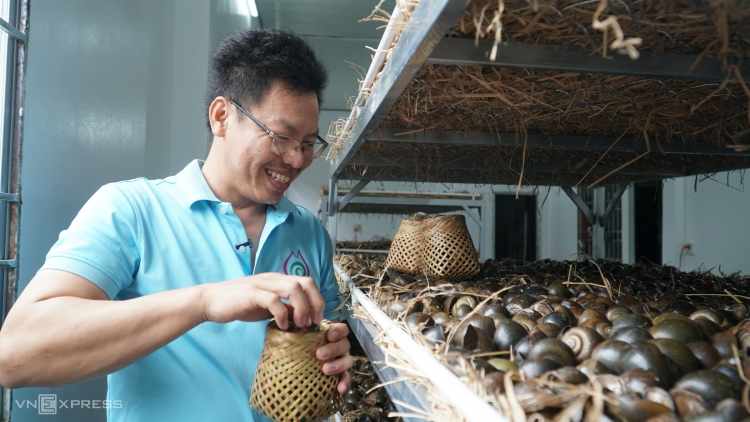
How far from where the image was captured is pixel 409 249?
93.5 inches

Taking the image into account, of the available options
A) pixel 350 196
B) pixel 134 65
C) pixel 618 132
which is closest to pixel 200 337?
pixel 618 132

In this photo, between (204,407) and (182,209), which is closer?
(204,407)

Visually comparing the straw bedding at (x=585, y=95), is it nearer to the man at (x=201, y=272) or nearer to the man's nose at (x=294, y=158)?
the man's nose at (x=294, y=158)

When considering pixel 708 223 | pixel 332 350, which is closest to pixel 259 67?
pixel 332 350

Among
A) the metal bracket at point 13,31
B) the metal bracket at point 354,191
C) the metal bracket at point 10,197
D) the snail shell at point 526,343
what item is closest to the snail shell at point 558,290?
the snail shell at point 526,343

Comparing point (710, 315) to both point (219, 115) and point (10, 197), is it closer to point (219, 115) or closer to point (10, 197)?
point (219, 115)

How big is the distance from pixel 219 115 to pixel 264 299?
3.03 feet

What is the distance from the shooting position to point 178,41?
5.68m

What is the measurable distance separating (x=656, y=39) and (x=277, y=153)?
1.19m

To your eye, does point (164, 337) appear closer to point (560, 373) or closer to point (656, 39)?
point (560, 373)

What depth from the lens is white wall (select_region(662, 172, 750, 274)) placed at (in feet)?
17.3

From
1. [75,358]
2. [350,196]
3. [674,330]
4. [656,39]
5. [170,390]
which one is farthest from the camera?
[350,196]

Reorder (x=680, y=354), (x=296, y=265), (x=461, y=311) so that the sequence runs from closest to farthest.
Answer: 1. (x=680, y=354)
2. (x=461, y=311)
3. (x=296, y=265)

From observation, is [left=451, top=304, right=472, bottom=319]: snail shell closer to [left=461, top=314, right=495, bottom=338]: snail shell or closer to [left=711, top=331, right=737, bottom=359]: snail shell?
[left=461, top=314, right=495, bottom=338]: snail shell
